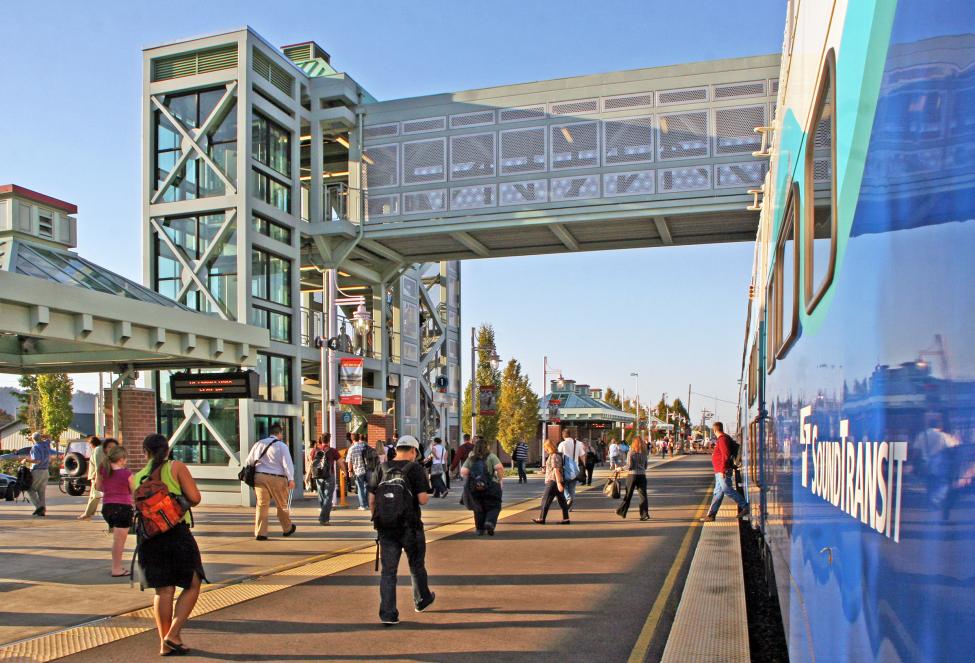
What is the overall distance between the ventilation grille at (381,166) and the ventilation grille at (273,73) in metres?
2.74

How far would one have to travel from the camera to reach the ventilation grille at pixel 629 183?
22625 mm

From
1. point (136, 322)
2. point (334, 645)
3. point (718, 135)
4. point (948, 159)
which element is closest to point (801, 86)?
point (948, 159)

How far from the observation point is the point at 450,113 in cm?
2430

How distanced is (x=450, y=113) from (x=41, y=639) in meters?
19.1

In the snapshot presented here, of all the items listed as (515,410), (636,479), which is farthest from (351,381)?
(515,410)

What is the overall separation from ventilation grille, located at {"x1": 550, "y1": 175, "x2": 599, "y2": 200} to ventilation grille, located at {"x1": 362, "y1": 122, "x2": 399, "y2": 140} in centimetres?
485

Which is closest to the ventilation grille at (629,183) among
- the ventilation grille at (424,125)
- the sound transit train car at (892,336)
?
the ventilation grille at (424,125)

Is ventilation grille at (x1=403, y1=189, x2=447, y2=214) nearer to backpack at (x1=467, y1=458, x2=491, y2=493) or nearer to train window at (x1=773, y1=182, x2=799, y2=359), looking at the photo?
backpack at (x1=467, y1=458, x2=491, y2=493)

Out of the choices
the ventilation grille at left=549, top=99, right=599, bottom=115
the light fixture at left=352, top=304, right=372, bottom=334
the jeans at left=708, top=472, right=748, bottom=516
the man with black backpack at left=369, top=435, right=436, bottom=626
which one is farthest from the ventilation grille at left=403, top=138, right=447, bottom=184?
the man with black backpack at left=369, top=435, right=436, bottom=626

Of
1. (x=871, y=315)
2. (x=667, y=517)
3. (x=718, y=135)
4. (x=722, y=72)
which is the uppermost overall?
(x=722, y=72)

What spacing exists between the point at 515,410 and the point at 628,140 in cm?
2839

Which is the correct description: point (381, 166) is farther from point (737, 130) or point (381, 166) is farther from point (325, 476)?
point (325, 476)

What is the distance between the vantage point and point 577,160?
23219 mm

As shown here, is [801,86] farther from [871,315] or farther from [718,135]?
[718,135]
